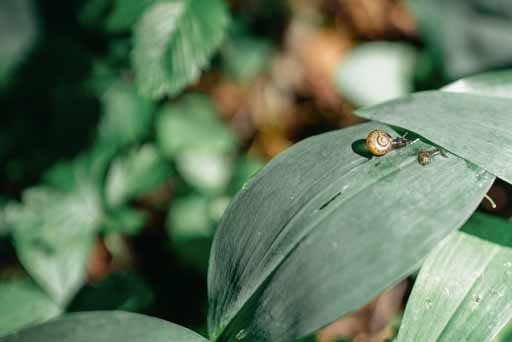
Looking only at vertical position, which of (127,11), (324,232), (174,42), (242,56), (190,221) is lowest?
(190,221)

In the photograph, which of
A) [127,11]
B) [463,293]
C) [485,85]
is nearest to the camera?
[463,293]

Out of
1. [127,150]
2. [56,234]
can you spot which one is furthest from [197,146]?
[56,234]

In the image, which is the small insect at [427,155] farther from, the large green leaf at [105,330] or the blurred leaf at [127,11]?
the blurred leaf at [127,11]

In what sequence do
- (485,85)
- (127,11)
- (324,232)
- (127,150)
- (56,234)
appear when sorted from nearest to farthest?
(324,232)
(485,85)
(127,11)
(56,234)
(127,150)

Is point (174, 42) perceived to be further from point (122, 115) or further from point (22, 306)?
point (22, 306)

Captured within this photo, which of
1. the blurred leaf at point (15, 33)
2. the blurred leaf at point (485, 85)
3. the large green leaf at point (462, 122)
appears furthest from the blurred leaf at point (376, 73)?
the blurred leaf at point (15, 33)

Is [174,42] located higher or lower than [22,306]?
higher
